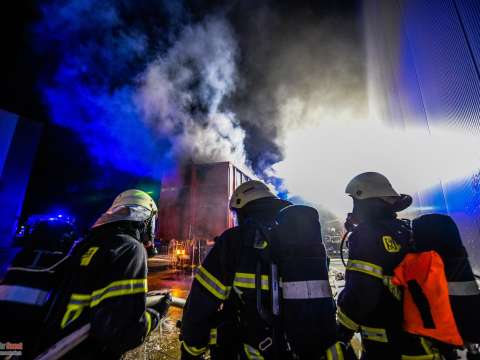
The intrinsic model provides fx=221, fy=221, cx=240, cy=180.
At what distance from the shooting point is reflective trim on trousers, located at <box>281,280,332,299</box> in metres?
1.33

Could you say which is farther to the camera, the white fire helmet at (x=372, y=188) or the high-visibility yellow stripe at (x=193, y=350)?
the white fire helmet at (x=372, y=188)

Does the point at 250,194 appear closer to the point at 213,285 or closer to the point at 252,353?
the point at 213,285

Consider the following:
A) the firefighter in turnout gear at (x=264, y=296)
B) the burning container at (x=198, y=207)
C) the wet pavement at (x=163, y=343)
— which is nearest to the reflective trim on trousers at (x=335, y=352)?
the firefighter in turnout gear at (x=264, y=296)

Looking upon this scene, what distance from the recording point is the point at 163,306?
206cm

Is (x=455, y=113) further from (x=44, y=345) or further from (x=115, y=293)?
(x=44, y=345)

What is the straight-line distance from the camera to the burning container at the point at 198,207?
33.3 ft

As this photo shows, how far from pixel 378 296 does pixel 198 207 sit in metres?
9.32

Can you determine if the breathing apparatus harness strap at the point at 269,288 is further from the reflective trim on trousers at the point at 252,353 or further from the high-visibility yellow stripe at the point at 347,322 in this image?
the high-visibility yellow stripe at the point at 347,322

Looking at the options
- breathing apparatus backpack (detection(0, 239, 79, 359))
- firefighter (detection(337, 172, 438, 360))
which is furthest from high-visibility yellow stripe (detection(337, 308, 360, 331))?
breathing apparatus backpack (detection(0, 239, 79, 359))

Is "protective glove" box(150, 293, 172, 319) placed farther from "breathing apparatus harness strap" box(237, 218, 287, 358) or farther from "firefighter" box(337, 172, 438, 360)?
"firefighter" box(337, 172, 438, 360)

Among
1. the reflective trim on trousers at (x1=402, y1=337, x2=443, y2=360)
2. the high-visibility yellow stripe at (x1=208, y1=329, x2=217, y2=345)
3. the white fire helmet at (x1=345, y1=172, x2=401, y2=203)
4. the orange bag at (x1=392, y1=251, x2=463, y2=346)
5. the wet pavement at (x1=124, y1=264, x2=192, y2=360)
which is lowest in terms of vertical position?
the wet pavement at (x1=124, y1=264, x2=192, y2=360)

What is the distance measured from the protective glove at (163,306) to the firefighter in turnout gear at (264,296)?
55 centimetres

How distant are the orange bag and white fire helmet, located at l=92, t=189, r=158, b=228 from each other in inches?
83.1

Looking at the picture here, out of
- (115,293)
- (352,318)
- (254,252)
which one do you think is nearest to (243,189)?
(254,252)
